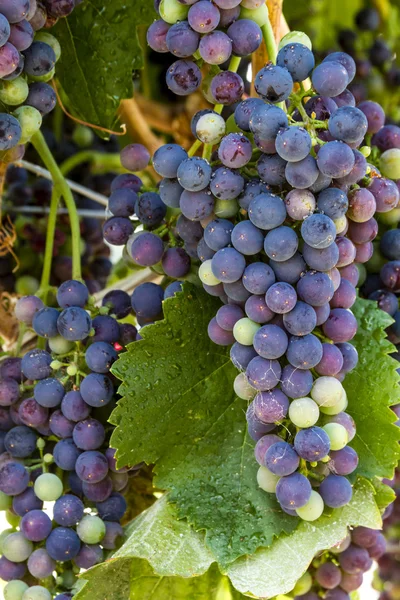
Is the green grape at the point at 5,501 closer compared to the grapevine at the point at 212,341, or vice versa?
the grapevine at the point at 212,341

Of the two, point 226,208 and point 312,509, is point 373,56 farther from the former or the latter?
point 312,509

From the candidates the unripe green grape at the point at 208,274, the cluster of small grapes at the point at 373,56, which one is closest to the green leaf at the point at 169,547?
the unripe green grape at the point at 208,274

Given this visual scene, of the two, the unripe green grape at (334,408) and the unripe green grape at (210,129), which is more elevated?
the unripe green grape at (210,129)

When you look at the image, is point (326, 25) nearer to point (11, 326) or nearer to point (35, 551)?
point (11, 326)

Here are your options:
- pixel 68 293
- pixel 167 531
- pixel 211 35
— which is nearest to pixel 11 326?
pixel 68 293

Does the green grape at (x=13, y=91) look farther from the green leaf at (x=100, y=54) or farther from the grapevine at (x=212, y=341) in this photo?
the green leaf at (x=100, y=54)

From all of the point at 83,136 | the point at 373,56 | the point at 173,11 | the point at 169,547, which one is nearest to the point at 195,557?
the point at 169,547
